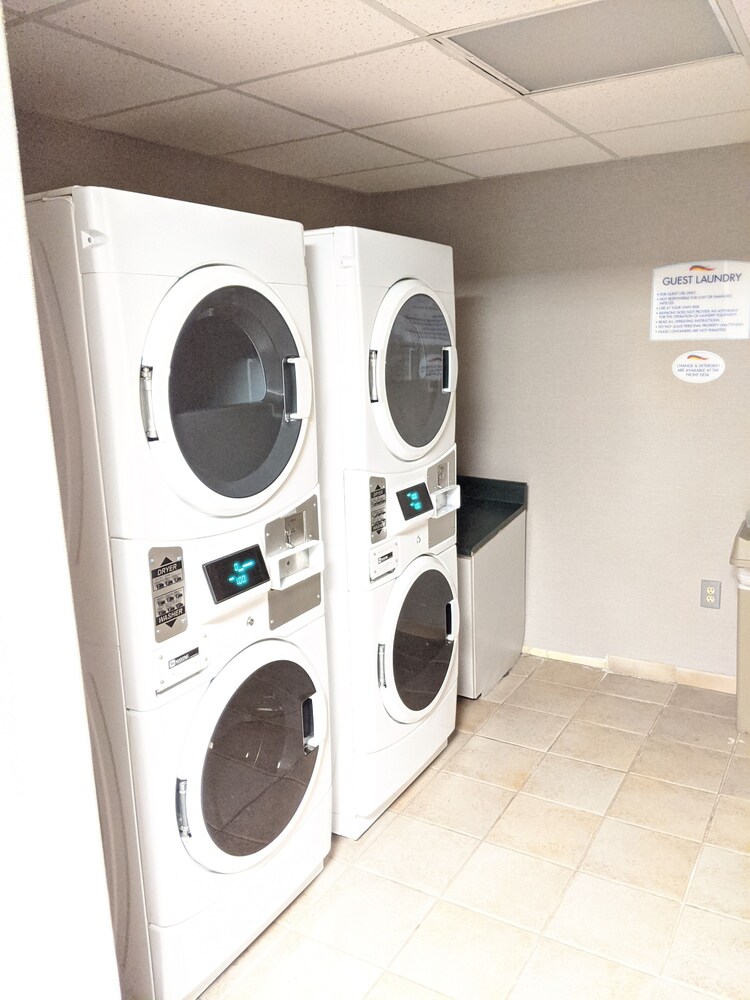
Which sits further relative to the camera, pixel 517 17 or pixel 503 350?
pixel 503 350

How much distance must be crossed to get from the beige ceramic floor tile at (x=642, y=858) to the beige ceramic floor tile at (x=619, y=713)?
66 cm

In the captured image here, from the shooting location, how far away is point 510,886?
227cm

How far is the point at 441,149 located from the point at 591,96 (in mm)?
702

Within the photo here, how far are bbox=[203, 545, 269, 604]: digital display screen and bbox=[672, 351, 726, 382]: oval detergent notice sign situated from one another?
2100 mm

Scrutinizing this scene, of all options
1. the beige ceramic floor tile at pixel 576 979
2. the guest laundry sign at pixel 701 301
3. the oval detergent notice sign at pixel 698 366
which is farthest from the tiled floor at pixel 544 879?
the guest laundry sign at pixel 701 301

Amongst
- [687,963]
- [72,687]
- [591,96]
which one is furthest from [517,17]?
[687,963]

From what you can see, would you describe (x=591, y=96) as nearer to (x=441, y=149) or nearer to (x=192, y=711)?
(x=441, y=149)

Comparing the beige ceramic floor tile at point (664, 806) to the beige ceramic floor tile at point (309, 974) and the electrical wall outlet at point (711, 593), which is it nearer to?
the electrical wall outlet at point (711, 593)

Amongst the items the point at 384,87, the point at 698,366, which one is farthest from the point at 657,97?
the point at 698,366

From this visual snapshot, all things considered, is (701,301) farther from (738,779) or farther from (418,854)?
(418,854)

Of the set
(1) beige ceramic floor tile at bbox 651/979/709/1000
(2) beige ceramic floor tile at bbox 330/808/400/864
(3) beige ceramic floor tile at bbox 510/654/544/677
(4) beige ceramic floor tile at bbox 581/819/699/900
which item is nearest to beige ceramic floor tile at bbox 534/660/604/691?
(3) beige ceramic floor tile at bbox 510/654/544/677

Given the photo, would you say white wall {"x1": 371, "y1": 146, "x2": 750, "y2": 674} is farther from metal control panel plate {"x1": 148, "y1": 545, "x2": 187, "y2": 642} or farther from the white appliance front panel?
metal control panel plate {"x1": 148, "y1": 545, "x2": 187, "y2": 642}

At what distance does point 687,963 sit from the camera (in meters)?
1.97

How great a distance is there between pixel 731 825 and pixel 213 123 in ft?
8.67
